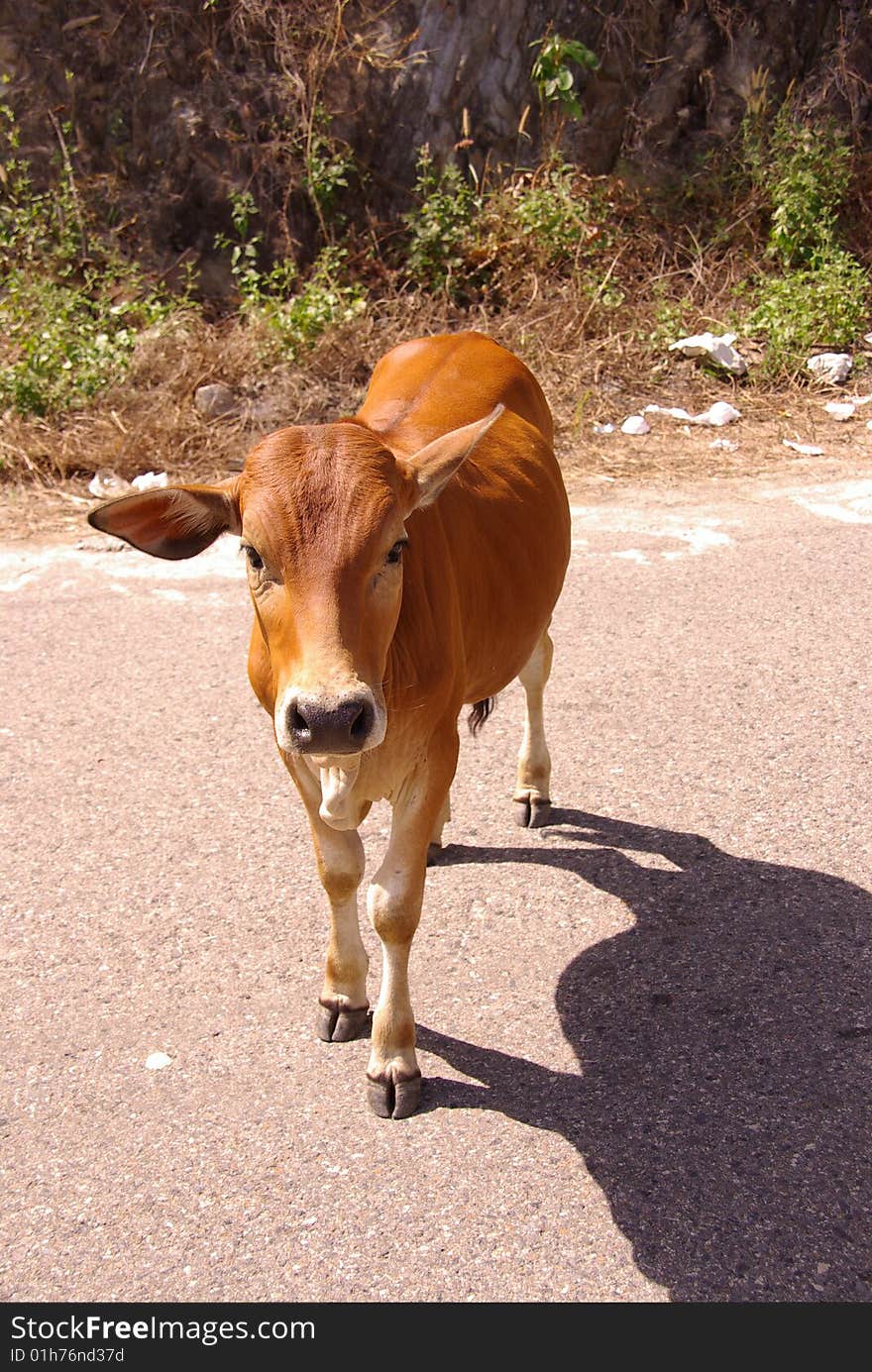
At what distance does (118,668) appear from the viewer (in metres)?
5.96

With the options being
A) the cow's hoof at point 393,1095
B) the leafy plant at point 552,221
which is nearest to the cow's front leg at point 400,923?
the cow's hoof at point 393,1095

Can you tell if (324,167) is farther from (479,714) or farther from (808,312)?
(479,714)

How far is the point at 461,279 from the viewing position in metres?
9.77

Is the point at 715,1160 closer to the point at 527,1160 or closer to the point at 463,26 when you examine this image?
the point at 527,1160

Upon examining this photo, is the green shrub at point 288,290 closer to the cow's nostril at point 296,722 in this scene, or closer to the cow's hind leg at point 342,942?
the cow's hind leg at point 342,942

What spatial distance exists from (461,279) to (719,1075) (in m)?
7.41

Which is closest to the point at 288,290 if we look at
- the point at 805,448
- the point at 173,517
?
the point at 805,448

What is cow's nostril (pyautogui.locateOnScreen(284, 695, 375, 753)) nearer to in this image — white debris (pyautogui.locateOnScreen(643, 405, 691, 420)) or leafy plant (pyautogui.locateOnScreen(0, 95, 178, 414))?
leafy plant (pyautogui.locateOnScreen(0, 95, 178, 414))

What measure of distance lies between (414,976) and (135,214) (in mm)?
7798

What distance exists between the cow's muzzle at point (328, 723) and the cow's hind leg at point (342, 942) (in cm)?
87

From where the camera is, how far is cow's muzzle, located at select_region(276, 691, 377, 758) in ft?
9.09

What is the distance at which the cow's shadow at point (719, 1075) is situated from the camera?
2.98 m

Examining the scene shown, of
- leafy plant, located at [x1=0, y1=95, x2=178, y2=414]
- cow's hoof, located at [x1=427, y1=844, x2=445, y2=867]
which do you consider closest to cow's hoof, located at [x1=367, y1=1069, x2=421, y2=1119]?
cow's hoof, located at [x1=427, y1=844, x2=445, y2=867]

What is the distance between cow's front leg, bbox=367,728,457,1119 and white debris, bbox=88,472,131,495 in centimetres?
478
